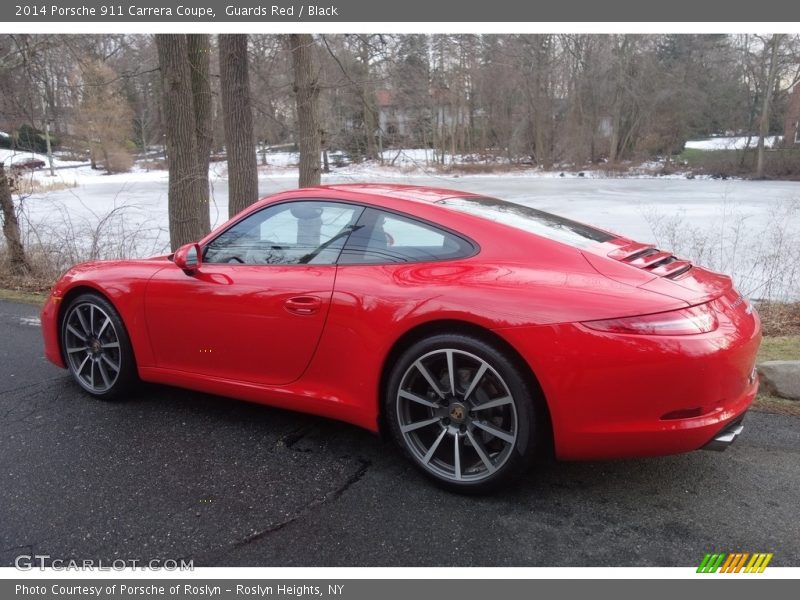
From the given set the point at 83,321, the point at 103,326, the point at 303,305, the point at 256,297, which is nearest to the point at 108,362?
the point at 103,326

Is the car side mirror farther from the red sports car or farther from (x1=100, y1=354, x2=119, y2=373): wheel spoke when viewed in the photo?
(x1=100, y1=354, x2=119, y2=373): wheel spoke

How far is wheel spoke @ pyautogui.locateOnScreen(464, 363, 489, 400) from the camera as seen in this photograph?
2641 millimetres

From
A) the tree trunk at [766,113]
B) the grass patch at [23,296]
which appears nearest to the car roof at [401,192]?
the grass patch at [23,296]

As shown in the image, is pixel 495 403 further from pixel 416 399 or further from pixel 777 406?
pixel 777 406

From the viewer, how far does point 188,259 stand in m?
3.50

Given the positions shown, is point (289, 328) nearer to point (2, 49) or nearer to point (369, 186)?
point (369, 186)

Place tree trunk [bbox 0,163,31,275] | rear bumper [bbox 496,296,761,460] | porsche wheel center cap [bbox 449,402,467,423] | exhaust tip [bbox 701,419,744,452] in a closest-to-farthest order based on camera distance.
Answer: rear bumper [bbox 496,296,761,460], exhaust tip [bbox 701,419,744,452], porsche wheel center cap [bbox 449,402,467,423], tree trunk [bbox 0,163,31,275]

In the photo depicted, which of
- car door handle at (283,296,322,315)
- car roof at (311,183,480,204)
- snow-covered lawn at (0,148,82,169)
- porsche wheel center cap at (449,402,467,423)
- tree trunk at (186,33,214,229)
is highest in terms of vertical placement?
tree trunk at (186,33,214,229)

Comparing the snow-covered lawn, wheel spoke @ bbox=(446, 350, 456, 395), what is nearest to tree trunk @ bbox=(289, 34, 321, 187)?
the snow-covered lawn

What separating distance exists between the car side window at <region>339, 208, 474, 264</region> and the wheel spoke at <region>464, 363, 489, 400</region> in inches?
21.6

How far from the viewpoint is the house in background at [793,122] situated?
4012 cm

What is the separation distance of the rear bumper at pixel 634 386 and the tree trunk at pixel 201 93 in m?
7.23

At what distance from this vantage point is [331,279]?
10.0 ft

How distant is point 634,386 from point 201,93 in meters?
8.46
